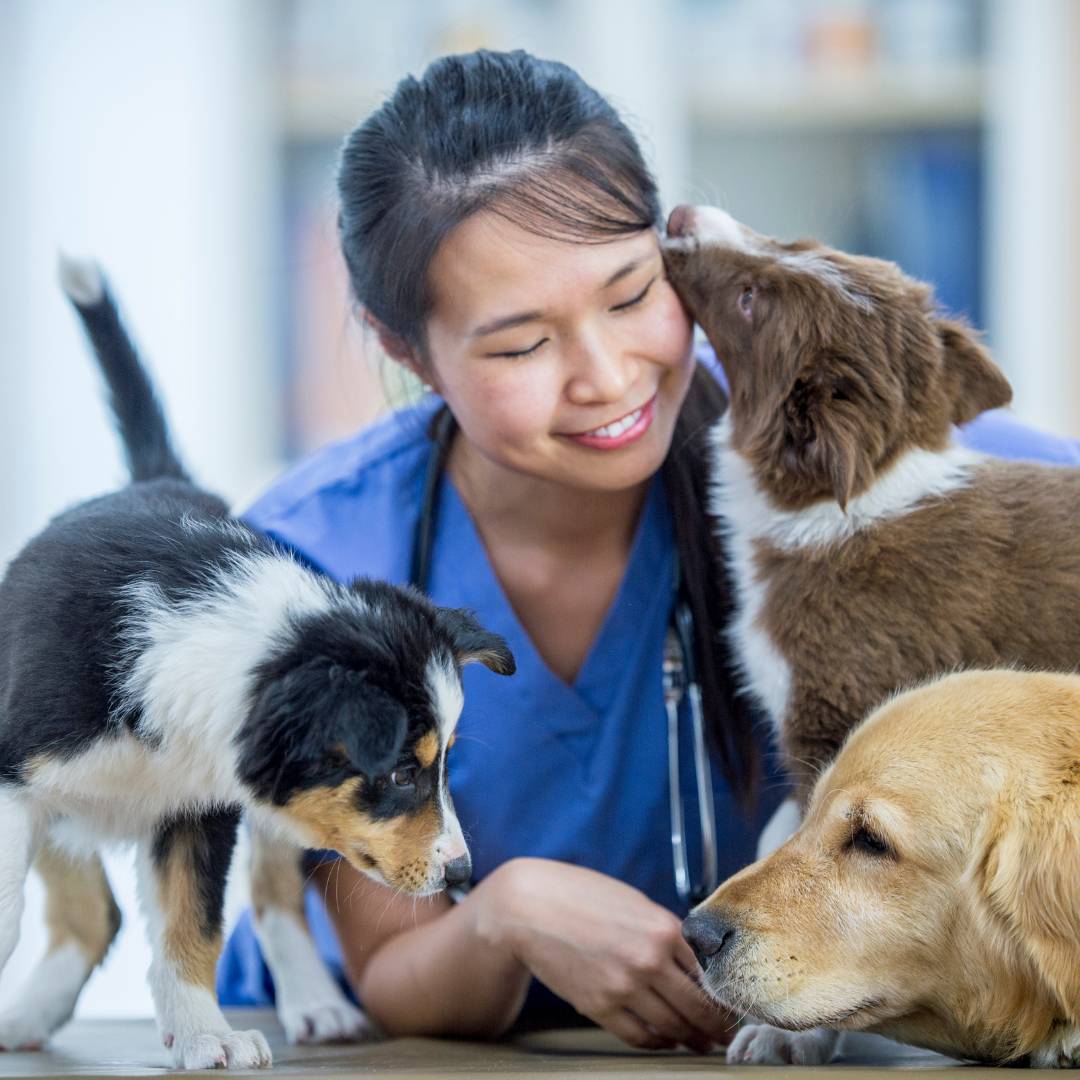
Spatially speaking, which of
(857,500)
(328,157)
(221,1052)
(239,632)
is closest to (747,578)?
(857,500)

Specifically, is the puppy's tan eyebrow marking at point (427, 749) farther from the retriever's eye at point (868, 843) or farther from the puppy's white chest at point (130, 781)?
the retriever's eye at point (868, 843)

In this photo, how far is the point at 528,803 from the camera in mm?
1748

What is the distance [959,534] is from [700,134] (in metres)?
2.79

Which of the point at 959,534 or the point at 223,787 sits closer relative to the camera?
the point at 223,787

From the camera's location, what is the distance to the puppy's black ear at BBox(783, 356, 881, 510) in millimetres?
1438

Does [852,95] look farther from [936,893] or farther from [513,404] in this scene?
[936,893]

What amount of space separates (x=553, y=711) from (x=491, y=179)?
0.76 metres

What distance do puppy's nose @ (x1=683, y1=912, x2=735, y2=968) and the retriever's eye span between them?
15cm

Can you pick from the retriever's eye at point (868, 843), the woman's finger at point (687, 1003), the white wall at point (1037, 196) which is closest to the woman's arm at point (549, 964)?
the woman's finger at point (687, 1003)

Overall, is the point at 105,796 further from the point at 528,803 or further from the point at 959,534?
the point at 959,534

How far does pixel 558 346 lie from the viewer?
1.53 metres

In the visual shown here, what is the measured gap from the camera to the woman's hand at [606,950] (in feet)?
4.60

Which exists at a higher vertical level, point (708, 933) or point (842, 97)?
point (842, 97)

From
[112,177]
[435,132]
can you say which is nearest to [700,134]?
[112,177]
